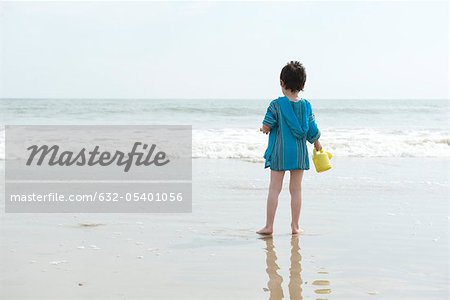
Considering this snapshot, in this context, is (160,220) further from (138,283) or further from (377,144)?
(377,144)

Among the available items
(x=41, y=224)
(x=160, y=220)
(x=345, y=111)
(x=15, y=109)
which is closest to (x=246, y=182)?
(x=160, y=220)

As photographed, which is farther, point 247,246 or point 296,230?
point 296,230

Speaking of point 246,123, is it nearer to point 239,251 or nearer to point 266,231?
point 266,231

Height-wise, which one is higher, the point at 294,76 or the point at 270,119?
the point at 294,76

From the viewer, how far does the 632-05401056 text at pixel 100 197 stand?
6.93 m

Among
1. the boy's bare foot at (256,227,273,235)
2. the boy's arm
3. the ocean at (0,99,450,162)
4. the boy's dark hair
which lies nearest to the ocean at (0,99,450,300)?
the boy's bare foot at (256,227,273,235)

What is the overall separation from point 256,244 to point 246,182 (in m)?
3.40

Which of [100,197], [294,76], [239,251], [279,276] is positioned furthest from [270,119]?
[100,197]

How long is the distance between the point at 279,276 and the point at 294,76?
1.85m

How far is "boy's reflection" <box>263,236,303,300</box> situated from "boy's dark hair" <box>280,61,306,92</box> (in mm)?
1239

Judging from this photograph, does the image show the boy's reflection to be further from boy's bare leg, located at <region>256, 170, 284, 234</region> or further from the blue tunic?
the blue tunic

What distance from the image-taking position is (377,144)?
14.2 m

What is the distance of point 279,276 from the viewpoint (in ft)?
12.9

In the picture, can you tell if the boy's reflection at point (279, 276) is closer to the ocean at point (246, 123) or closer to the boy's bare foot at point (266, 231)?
the boy's bare foot at point (266, 231)
